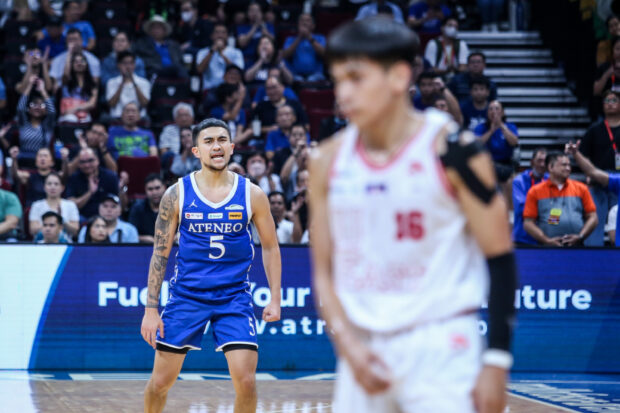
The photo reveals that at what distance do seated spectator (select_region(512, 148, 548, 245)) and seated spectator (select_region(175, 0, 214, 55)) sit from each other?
235 inches

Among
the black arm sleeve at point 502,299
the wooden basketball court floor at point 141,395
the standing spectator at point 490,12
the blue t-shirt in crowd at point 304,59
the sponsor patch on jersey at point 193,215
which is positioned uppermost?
the standing spectator at point 490,12

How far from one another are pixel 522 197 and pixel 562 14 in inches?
257

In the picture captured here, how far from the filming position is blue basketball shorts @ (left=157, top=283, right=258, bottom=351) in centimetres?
580

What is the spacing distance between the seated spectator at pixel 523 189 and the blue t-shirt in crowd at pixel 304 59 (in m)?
Result: 4.50

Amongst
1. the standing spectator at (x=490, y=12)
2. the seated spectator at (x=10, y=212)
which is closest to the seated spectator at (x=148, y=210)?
the seated spectator at (x=10, y=212)

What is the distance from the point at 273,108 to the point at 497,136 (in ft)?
10.2

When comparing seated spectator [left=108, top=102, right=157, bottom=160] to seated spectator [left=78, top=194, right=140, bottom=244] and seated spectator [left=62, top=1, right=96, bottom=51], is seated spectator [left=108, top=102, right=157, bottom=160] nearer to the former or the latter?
seated spectator [left=78, top=194, right=140, bottom=244]

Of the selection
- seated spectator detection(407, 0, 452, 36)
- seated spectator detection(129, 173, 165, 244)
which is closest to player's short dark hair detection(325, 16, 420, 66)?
seated spectator detection(129, 173, 165, 244)

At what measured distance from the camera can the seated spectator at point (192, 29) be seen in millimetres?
14922

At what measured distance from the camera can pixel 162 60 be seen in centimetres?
1443

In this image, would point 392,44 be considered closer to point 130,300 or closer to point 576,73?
point 130,300

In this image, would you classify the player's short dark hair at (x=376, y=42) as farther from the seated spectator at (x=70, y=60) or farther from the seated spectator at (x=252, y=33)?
the seated spectator at (x=252, y=33)

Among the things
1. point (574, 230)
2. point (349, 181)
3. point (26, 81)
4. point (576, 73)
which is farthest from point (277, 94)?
point (349, 181)

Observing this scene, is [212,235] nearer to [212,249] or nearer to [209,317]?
[212,249]
